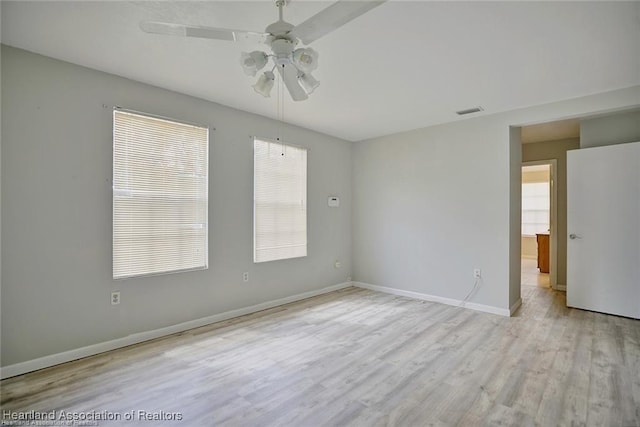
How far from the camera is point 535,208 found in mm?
8961

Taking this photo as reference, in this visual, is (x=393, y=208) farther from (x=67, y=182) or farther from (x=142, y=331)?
(x=67, y=182)

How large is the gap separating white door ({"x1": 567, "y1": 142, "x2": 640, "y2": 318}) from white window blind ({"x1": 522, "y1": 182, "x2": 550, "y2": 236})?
18.1 feet

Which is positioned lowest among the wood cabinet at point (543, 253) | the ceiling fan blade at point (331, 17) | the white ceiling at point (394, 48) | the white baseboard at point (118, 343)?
the white baseboard at point (118, 343)

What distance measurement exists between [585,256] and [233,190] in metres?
4.60

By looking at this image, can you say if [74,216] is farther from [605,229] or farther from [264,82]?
[605,229]

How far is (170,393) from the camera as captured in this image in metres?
2.23

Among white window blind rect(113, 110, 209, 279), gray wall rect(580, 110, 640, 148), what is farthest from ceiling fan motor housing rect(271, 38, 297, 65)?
gray wall rect(580, 110, 640, 148)

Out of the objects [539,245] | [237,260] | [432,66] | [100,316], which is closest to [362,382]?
[237,260]

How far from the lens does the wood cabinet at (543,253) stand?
6785 mm

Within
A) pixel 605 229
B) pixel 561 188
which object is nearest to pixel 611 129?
pixel 605 229

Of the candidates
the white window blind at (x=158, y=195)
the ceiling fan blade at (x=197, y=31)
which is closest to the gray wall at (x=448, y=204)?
the white window blind at (x=158, y=195)

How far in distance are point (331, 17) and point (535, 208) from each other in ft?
31.7

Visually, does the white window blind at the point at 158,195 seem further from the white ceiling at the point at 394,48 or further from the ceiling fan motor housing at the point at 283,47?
the ceiling fan motor housing at the point at 283,47

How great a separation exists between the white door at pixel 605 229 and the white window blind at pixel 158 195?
15.6ft
